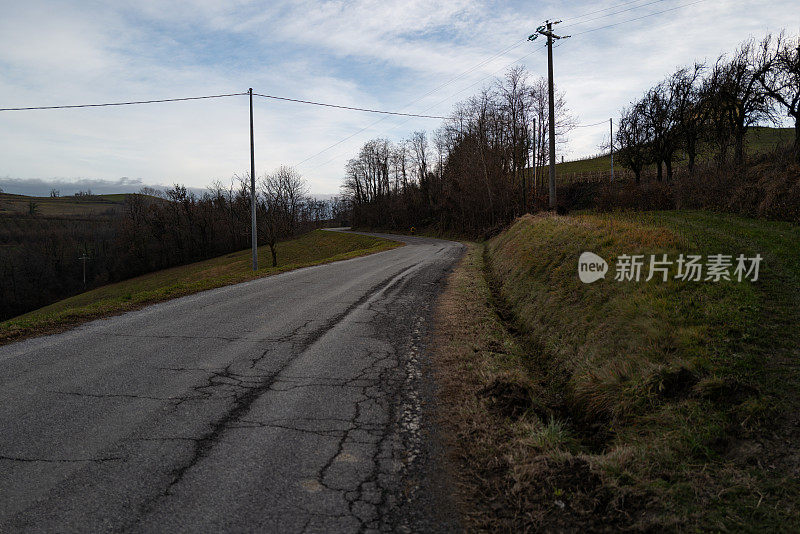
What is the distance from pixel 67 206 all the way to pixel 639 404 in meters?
185

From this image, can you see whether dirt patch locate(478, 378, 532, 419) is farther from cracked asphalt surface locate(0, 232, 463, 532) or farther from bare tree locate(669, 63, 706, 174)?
bare tree locate(669, 63, 706, 174)

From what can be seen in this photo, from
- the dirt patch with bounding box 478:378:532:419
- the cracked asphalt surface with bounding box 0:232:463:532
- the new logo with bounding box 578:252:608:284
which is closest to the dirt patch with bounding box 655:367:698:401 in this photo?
the dirt patch with bounding box 478:378:532:419

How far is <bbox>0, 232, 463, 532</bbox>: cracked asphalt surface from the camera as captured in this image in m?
2.70

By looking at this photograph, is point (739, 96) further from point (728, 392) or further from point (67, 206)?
point (67, 206)

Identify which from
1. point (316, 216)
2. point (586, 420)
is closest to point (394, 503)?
point (586, 420)

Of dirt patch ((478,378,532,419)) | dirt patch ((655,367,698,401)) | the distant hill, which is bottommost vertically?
dirt patch ((478,378,532,419))

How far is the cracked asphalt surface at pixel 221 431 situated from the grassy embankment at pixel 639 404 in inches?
23.5

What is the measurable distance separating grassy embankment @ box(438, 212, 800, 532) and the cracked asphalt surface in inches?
23.5

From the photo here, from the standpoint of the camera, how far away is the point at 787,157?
16.5 metres

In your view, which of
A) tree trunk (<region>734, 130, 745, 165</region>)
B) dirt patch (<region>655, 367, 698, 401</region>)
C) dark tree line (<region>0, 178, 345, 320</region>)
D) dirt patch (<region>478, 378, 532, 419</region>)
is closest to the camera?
dirt patch (<region>655, 367, 698, 401</region>)

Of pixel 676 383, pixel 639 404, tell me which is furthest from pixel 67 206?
pixel 676 383

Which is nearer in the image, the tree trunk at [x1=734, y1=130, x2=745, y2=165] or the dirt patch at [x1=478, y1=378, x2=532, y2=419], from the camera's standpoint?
the dirt patch at [x1=478, y1=378, x2=532, y2=419]

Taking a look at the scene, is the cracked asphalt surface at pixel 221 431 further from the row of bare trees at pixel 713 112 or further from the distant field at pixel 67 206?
the distant field at pixel 67 206

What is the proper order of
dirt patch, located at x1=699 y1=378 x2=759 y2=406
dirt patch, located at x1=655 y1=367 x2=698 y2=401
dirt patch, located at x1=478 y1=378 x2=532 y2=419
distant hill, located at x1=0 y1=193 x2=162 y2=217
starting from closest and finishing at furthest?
dirt patch, located at x1=699 y1=378 x2=759 y2=406, dirt patch, located at x1=655 y1=367 x2=698 y2=401, dirt patch, located at x1=478 y1=378 x2=532 y2=419, distant hill, located at x1=0 y1=193 x2=162 y2=217
